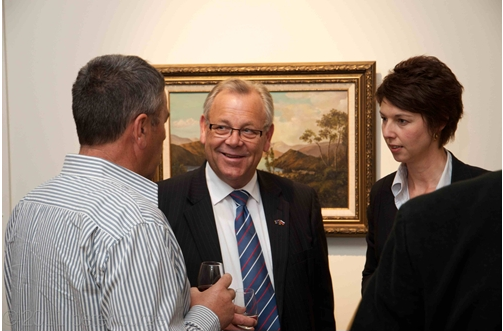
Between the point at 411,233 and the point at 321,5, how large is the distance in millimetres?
3244

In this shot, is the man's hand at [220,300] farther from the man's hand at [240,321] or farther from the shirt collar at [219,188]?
the shirt collar at [219,188]

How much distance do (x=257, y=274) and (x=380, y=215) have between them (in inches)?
27.3

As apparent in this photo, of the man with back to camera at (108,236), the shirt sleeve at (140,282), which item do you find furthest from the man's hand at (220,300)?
the shirt sleeve at (140,282)

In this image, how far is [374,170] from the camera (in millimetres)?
3881

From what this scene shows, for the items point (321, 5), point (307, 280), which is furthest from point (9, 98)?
point (307, 280)

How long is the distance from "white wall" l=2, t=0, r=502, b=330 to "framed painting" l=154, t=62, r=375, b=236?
106mm

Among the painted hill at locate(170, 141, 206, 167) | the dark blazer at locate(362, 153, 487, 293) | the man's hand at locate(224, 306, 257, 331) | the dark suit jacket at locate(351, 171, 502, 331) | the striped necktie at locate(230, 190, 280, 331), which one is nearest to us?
the dark suit jacket at locate(351, 171, 502, 331)

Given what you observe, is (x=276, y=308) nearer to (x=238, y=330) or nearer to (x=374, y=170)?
(x=238, y=330)

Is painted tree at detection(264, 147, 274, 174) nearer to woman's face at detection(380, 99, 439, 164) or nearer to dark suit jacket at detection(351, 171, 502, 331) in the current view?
woman's face at detection(380, 99, 439, 164)

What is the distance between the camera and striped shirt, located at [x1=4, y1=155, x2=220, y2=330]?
1547 mm

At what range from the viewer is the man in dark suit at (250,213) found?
2.64 m

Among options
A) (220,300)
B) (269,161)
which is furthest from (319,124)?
(220,300)

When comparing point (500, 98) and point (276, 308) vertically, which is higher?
point (500, 98)

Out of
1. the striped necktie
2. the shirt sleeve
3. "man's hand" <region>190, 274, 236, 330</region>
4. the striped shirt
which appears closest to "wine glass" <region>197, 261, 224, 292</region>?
"man's hand" <region>190, 274, 236, 330</region>
